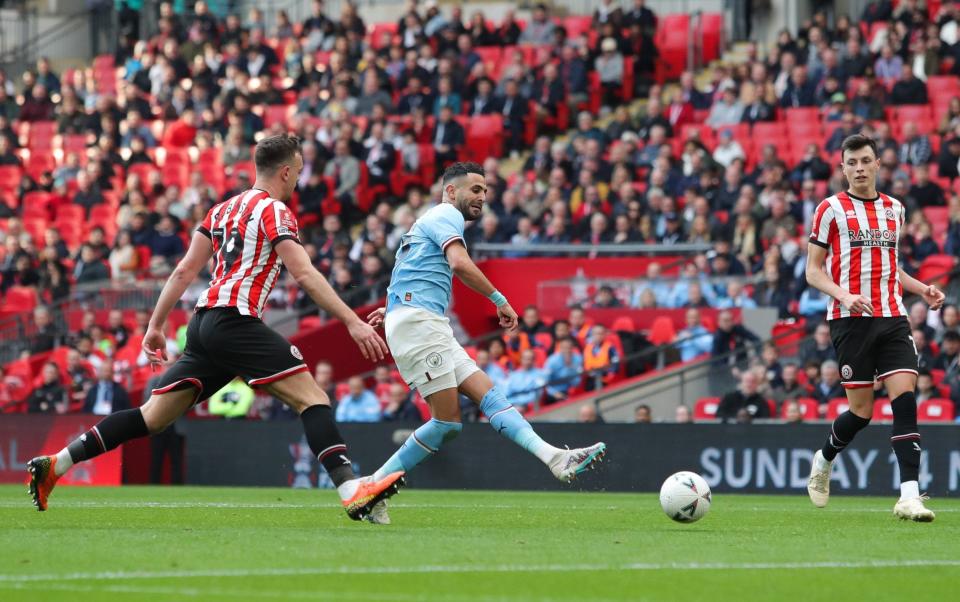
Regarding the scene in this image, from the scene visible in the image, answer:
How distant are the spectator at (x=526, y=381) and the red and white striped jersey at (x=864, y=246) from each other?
9434mm

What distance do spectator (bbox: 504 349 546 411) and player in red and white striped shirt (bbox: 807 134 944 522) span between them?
9.33 meters

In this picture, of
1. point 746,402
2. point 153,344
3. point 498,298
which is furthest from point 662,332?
point 153,344

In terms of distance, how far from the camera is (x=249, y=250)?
927 centimetres

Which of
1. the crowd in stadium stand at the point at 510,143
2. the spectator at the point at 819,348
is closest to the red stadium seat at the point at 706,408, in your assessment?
the crowd in stadium stand at the point at 510,143

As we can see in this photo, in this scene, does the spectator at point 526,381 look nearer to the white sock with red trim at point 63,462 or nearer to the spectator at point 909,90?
the spectator at point 909,90

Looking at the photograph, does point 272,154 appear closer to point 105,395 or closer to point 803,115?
point 105,395

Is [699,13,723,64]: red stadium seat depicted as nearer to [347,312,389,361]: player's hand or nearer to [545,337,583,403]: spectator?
[545,337,583,403]: spectator

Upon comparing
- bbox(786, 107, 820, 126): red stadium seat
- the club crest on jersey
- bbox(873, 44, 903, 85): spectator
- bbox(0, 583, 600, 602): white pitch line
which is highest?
bbox(873, 44, 903, 85): spectator

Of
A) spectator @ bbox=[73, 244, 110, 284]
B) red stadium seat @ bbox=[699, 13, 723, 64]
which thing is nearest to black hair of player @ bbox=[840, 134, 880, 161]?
spectator @ bbox=[73, 244, 110, 284]

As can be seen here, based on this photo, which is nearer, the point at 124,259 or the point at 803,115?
the point at 803,115

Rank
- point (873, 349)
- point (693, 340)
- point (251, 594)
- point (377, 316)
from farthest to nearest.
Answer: point (693, 340) < point (873, 349) < point (377, 316) < point (251, 594)

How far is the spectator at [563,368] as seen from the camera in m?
19.9

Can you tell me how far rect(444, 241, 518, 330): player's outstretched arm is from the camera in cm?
972

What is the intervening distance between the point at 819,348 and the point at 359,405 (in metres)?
5.44
